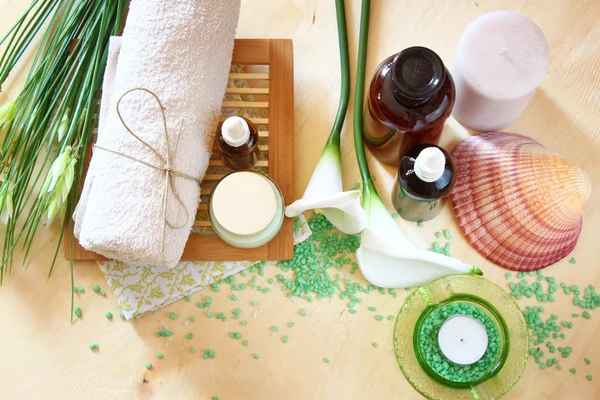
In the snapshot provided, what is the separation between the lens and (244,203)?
63 centimetres

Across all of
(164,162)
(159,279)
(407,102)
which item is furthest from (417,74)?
(159,279)

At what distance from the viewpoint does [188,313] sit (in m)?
0.68

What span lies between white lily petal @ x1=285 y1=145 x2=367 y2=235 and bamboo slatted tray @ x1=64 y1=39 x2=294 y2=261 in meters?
0.04

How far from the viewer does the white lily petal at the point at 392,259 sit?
0.60 m

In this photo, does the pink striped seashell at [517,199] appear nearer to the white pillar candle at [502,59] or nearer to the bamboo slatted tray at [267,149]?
the white pillar candle at [502,59]

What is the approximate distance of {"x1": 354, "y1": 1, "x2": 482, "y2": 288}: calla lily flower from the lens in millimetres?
600

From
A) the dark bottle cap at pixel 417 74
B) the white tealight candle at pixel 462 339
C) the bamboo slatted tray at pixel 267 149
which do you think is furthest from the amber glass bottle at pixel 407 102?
the white tealight candle at pixel 462 339

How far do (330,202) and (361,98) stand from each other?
0.53 ft

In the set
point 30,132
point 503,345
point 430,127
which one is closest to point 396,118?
point 430,127

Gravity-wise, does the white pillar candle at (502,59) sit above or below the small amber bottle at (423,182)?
above

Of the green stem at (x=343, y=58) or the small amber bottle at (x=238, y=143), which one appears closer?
the small amber bottle at (x=238, y=143)

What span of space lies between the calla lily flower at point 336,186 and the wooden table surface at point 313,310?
0.09 feet

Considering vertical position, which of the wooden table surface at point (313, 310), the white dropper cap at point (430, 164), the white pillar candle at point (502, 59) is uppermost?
the white pillar candle at point (502, 59)

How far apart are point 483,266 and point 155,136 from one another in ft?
1.39
